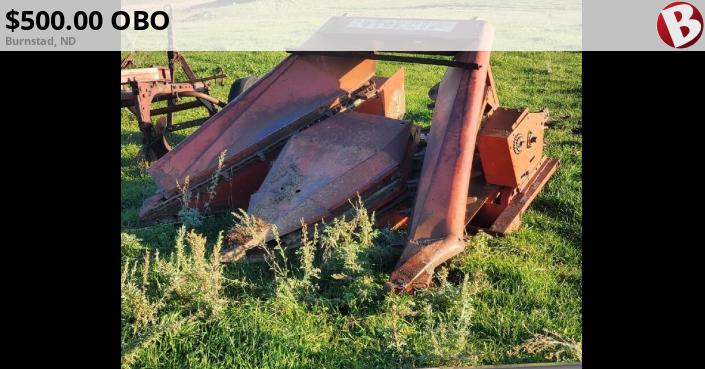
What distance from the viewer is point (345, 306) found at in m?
3.61

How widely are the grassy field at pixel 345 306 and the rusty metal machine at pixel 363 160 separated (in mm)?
183

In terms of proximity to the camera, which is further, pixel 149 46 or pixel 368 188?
pixel 149 46

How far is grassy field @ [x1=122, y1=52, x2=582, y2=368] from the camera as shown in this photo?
3.15 metres

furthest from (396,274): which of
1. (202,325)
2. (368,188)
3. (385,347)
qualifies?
(202,325)

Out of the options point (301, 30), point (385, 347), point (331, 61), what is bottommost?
point (385, 347)

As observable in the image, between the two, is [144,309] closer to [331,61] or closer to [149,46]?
[331,61]

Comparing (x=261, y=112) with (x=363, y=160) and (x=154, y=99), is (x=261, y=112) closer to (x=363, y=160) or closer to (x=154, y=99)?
(x=363, y=160)

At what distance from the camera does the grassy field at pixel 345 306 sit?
3154 mm

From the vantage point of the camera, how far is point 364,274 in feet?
12.2

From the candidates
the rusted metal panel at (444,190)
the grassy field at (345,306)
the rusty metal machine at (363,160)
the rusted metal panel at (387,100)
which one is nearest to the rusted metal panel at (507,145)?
the rusty metal machine at (363,160)

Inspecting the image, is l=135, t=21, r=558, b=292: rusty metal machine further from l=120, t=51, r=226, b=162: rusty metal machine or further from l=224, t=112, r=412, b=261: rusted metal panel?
l=120, t=51, r=226, b=162: rusty metal machine

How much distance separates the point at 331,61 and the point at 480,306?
7.58 feet
